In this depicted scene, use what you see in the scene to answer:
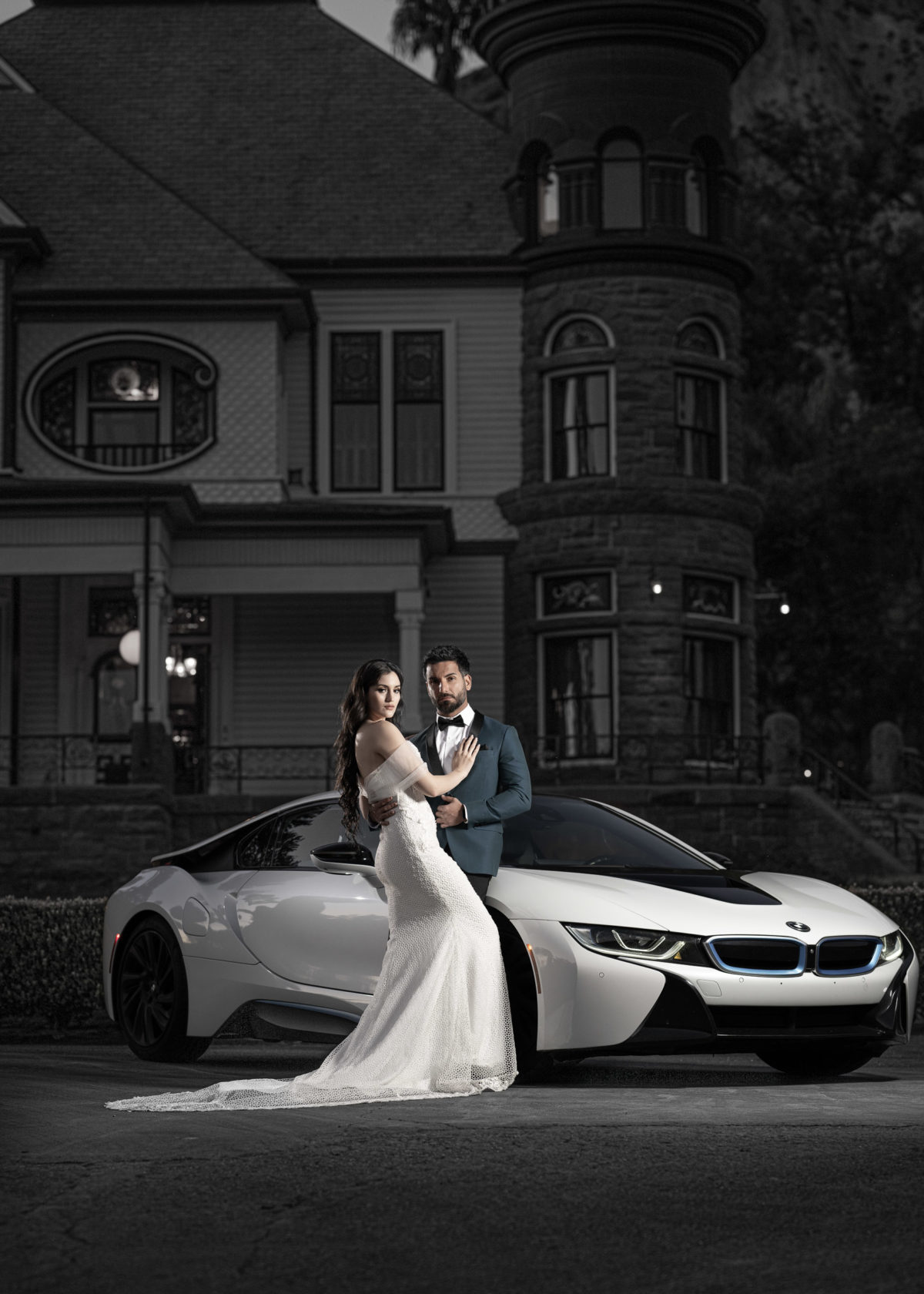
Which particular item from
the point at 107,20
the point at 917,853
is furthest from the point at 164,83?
the point at 917,853

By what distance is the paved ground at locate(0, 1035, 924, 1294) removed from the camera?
17.4 feet

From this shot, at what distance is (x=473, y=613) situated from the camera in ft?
99.2

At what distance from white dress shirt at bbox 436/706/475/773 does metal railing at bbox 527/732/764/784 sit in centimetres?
1799

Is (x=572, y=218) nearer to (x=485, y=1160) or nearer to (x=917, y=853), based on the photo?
(x=917, y=853)

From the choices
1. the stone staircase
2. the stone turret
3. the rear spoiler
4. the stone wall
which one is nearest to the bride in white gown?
the rear spoiler

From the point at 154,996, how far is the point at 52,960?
3.40 m

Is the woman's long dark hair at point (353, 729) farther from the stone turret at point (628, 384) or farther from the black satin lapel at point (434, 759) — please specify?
the stone turret at point (628, 384)

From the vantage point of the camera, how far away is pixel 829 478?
118 feet

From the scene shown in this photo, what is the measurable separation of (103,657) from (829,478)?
13.0 m

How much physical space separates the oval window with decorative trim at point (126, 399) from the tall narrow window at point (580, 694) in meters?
5.75

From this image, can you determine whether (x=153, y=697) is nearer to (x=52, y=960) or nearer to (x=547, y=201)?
(x=547, y=201)

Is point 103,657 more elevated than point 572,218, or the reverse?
point 572,218

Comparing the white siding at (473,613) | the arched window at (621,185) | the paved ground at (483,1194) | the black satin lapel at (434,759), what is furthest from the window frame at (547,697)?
the paved ground at (483,1194)

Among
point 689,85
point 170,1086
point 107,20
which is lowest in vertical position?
point 170,1086
